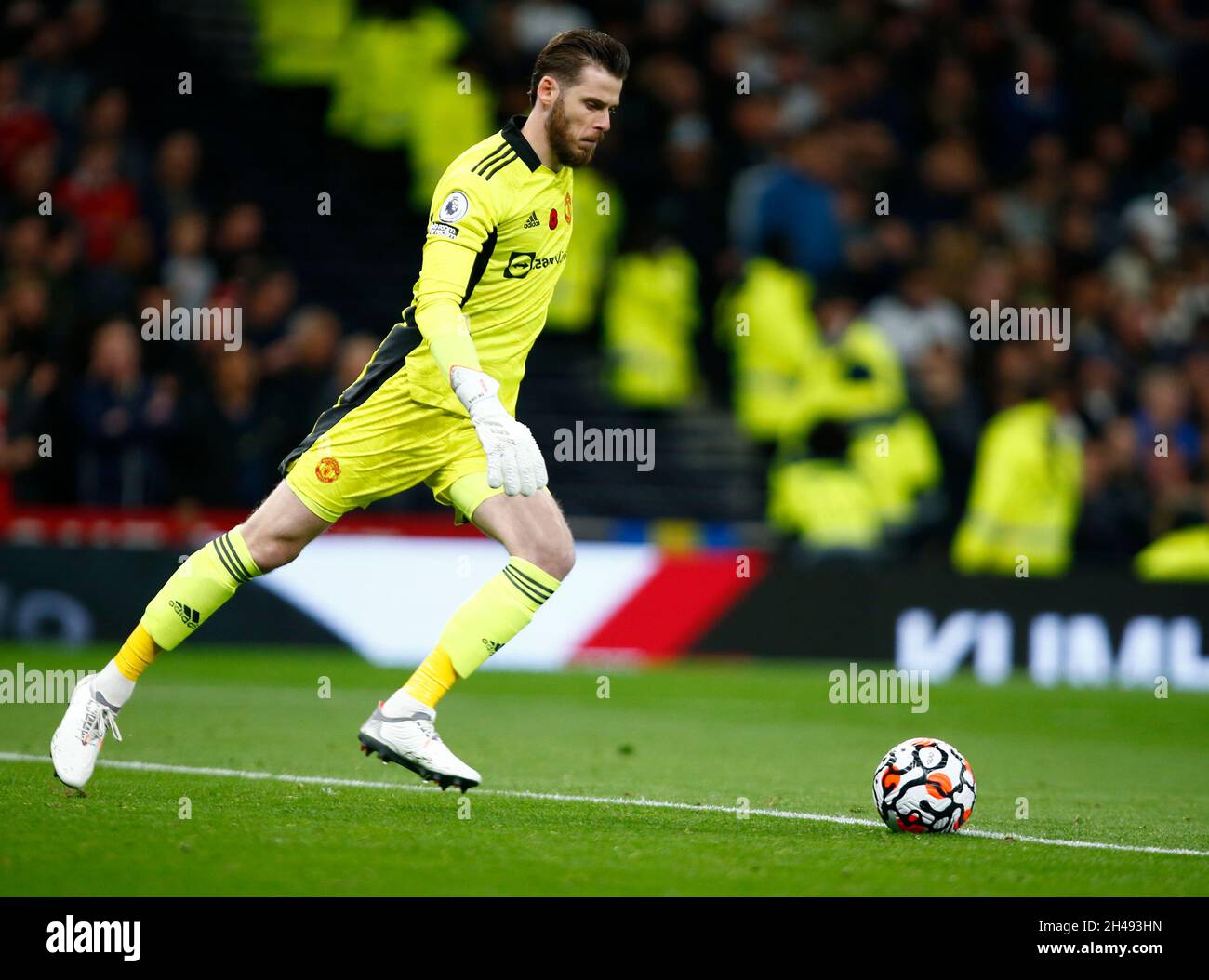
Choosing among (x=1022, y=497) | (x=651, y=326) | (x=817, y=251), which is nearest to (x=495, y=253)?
(x=1022, y=497)

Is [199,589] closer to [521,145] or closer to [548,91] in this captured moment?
[521,145]

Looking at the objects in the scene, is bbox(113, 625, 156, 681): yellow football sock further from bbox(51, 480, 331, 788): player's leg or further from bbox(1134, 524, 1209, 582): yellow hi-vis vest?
bbox(1134, 524, 1209, 582): yellow hi-vis vest

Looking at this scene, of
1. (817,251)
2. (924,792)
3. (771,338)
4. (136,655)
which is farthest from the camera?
(817,251)

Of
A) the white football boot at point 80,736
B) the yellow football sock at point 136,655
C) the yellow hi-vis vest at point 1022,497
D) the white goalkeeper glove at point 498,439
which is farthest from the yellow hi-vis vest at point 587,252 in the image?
the white goalkeeper glove at point 498,439

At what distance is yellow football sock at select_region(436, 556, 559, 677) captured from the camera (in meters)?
6.90

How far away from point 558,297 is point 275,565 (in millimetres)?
10362

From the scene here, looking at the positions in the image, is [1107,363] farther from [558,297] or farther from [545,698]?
[545,698]

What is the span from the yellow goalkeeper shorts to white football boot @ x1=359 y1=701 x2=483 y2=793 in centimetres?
85

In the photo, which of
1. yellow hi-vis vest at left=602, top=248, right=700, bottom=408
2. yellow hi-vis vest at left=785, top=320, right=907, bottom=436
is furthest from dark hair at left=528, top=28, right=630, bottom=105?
yellow hi-vis vest at left=602, top=248, right=700, bottom=408

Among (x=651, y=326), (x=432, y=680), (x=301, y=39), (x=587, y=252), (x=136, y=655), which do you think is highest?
(x=301, y=39)

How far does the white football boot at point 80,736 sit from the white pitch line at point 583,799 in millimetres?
779

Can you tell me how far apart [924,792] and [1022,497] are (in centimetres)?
886

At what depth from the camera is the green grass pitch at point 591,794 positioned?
5660 millimetres

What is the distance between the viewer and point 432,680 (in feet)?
22.5
